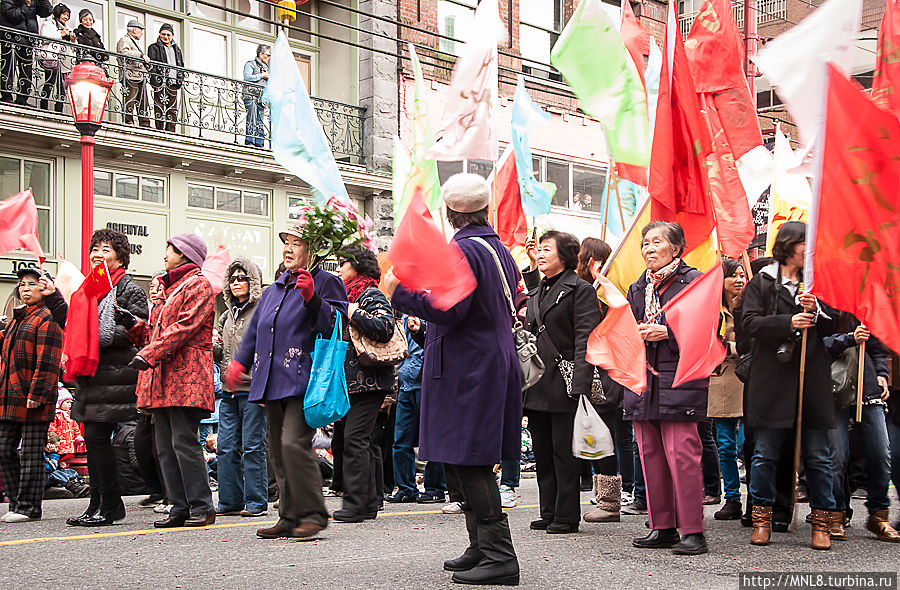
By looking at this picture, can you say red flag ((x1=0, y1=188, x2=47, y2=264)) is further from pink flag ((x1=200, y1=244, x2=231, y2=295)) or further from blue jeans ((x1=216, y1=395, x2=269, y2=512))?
blue jeans ((x1=216, y1=395, x2=269, y2=512))

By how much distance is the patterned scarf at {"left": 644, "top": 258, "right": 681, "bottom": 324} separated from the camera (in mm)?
6852

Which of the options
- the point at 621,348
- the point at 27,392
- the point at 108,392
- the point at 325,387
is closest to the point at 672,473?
the point at 621,348

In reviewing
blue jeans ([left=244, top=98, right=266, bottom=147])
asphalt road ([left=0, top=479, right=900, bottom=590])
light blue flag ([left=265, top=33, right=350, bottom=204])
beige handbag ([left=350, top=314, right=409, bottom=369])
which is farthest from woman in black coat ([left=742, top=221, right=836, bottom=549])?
blue jeans ([left=244, top=98, right=266, bottom=147])

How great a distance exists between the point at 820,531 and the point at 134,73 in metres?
13.9

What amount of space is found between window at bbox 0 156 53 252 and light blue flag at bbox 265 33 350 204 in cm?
845

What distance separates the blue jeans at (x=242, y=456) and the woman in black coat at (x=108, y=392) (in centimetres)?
95

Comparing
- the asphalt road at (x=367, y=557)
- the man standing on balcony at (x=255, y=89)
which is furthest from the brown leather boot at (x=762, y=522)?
the man standing on balcony at (x=255, y=89)

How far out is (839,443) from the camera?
7.53 m

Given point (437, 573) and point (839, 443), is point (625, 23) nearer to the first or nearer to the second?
point (839, 443)

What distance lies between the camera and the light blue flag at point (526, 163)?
39.6 feet

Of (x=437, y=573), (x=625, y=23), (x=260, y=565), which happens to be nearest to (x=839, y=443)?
(x=437, y=573)

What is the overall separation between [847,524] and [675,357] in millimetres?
2226

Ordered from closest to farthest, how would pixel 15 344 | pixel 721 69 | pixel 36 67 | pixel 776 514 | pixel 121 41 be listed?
pixel 776 514, pixel 15 344, pixel 721 69, pixel 36 67, pixel 121 41

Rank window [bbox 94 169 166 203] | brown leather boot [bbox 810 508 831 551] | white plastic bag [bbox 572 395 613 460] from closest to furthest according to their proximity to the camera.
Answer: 1. brown leather boot [bbox 810 508 831 551]
2. white plastic bag [bbox 572 395 613 460]
3. window [bbox 94 169 166 203]
